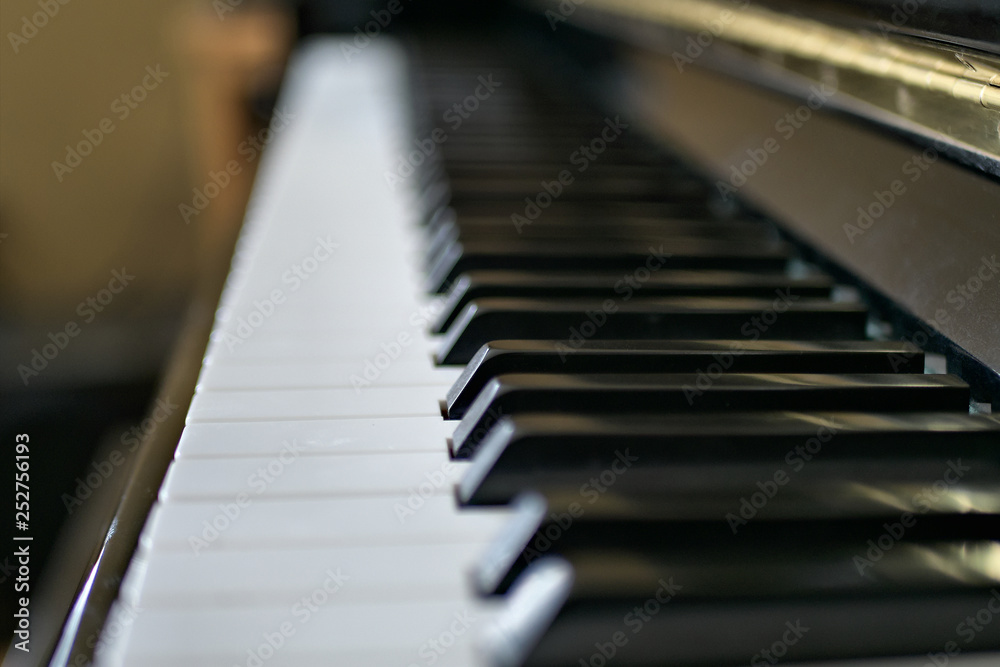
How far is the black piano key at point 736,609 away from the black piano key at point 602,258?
57cm

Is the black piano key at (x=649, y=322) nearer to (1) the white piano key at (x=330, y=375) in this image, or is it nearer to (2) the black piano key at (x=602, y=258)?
(1) the white piano key at (x=330, y=375)

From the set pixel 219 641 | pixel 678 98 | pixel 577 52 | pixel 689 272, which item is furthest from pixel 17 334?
pixel 219 641

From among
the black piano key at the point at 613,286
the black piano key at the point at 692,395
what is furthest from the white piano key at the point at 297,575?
the black piano key at the point at 613,286

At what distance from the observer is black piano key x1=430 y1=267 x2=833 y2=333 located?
39.5 inches

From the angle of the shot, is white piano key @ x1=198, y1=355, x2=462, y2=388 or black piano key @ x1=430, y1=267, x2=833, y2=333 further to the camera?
black piano key @ x1=430, y1=267, x2=833, y2=333

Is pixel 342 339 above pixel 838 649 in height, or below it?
below

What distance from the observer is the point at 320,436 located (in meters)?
0.78

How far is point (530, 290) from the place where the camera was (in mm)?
1014

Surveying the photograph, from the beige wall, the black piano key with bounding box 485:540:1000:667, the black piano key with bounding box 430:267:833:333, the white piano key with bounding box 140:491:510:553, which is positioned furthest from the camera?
the beige wall

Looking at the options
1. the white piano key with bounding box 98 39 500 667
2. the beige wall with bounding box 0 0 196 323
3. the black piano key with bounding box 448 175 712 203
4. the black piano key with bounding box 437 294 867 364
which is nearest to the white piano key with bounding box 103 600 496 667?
the white piano key with bounding box 98 39 500 667

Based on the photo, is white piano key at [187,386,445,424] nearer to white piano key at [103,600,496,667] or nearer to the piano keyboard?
the piano keyboard

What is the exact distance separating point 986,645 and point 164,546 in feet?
1.77

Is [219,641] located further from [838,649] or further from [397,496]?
[838,649]

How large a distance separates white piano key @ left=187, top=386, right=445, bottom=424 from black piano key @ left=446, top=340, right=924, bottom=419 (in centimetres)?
5
